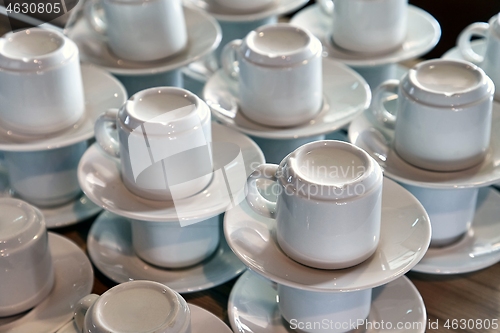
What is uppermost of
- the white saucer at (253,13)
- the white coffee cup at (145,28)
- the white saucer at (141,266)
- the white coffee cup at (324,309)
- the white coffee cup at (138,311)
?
the white coffee cup at (145,28)

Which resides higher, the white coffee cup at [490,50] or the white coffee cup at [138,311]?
the white coffee cup at [490,50]

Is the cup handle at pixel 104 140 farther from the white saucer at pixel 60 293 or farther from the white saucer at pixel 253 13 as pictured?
the white saucer at pixel 253 13

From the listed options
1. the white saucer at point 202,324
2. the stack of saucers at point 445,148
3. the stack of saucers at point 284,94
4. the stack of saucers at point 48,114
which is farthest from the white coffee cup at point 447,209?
the stack of saucers at point 48,114

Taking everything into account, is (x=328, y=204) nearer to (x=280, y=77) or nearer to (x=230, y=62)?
(x=280, y=77)

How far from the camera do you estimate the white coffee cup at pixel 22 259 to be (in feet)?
1.80

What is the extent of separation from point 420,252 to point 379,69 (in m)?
0.35

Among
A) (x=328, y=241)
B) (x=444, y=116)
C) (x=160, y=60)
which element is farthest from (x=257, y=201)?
(x=160, y=60)

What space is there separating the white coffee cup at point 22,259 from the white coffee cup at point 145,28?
0.23 metres

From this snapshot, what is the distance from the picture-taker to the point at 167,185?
1.86 ft

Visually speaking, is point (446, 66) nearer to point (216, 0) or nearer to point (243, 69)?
point (243, 69)

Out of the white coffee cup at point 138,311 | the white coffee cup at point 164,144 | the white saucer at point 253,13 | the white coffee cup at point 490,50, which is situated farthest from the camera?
the white saucer at point 253,13

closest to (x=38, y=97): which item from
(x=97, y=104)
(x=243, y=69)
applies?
(x=97, y=104)

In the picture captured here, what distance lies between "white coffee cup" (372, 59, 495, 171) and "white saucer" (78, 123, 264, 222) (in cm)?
14

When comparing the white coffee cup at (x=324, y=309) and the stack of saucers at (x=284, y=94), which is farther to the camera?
the stack of saucers at (x=284, y=94)
